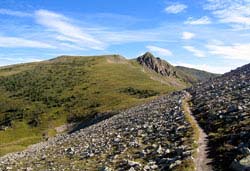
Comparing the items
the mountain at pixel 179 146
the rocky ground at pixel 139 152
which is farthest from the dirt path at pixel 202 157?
the rocky ground at pixel 139 152

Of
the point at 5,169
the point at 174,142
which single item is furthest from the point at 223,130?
the point at 5,169

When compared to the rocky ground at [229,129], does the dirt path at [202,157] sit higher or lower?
lower

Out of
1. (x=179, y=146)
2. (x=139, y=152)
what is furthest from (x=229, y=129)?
(x=139, y=152)

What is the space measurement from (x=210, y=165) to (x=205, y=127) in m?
13.2

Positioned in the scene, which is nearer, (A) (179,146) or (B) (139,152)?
(A) (179,146)

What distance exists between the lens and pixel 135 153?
32438mm

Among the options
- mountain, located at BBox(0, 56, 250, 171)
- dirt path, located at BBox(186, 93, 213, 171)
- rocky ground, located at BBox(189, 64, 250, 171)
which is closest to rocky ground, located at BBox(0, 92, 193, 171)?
mountain, located at BBox(0, 56, 250, 171)

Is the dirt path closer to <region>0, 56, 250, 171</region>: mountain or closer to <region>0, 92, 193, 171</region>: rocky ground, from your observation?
<region>0, 56, 250, 171</region>: mountain

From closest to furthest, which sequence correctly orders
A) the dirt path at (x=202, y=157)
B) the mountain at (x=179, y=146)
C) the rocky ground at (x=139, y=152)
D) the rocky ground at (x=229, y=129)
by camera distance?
the rocky ground at (x=229, y=129)
the dirt path at (x=202, y=157)
the mountain at (x=179, y=146)
the rocky ground at (x=139, y=152)

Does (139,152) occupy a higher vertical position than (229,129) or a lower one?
lower

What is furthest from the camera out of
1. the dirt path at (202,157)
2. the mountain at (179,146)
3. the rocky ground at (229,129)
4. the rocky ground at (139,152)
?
the rocky ground at (139,152)

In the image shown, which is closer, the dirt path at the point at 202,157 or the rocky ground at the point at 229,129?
the rocky ground at the point at 229,129

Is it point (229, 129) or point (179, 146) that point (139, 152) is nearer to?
point (179, 146)

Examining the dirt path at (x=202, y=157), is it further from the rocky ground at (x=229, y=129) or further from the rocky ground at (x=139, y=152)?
the rocky ground at (x=139, y=152)
